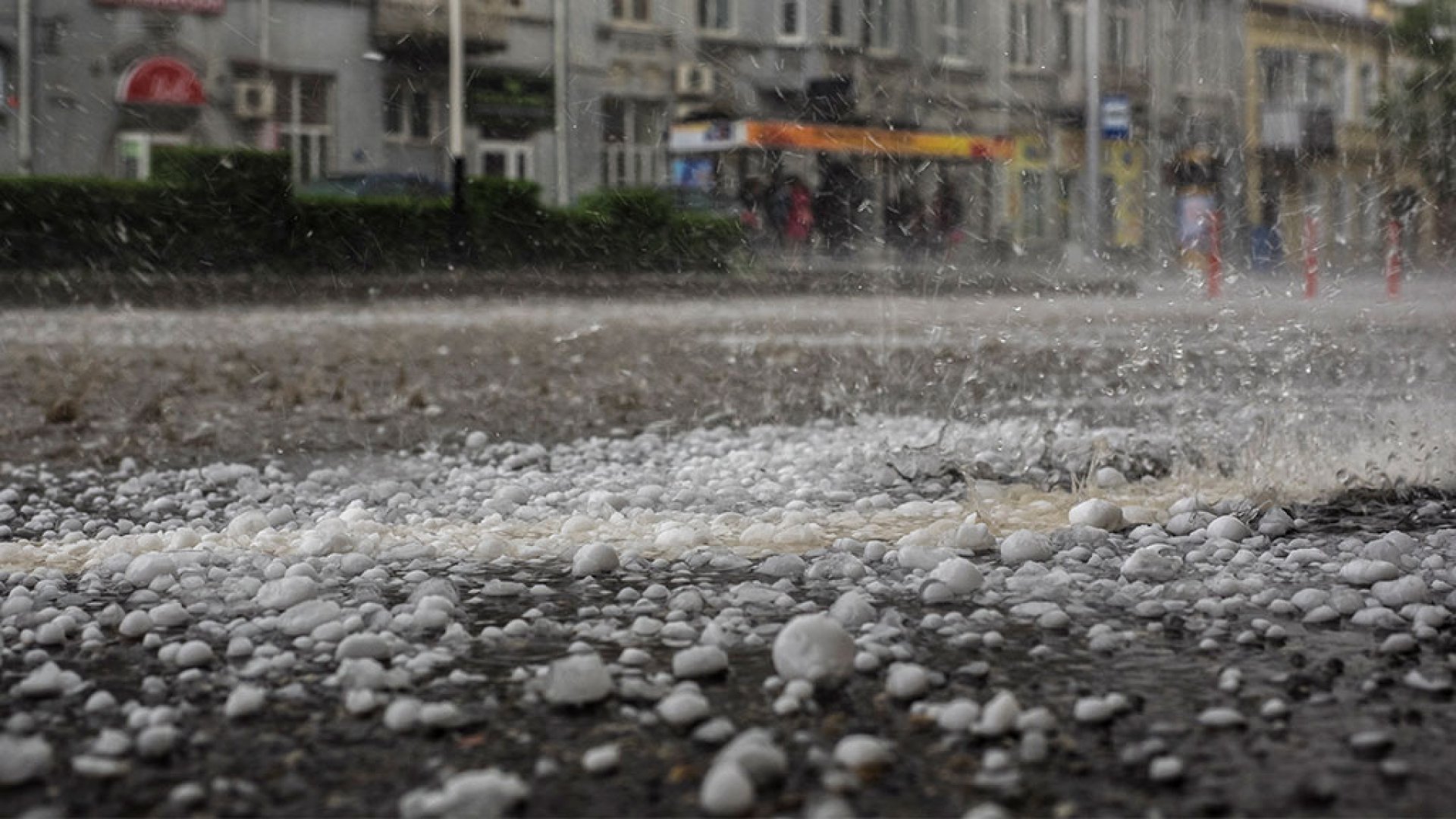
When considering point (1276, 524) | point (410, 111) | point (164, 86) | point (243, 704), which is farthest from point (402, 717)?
point (164, 86)

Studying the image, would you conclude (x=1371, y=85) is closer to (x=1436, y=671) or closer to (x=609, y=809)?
(x=1436, y=671)

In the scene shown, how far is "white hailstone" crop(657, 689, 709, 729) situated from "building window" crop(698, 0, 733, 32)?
Answer: 2.70 metres

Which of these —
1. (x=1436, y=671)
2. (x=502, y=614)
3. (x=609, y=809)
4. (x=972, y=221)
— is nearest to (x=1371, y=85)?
(x=972, y=221)

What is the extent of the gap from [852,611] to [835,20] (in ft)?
7.14

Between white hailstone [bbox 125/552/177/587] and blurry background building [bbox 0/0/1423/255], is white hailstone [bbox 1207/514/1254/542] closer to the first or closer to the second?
blurry background building [bbox 0/0/1423/255]

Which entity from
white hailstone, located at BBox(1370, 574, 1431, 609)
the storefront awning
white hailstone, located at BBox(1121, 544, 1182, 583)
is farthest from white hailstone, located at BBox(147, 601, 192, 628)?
the storefront awning

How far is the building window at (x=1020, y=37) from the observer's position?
362 cm

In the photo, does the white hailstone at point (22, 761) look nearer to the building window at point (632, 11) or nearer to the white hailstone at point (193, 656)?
the white hailstone at point (193, 656)

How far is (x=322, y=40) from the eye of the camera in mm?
5680

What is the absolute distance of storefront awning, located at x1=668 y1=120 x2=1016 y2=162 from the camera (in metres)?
3.68

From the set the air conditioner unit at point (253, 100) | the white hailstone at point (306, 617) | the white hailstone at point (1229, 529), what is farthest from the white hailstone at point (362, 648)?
the air conditioner unit at point (253, 100)

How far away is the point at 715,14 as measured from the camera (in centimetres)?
386

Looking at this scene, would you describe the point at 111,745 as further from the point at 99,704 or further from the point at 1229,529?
the point at 1229,529

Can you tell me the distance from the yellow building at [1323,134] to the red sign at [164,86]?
18.3 ft
